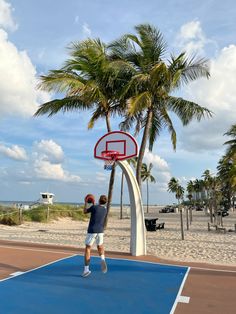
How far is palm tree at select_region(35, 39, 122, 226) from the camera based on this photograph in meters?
16.8

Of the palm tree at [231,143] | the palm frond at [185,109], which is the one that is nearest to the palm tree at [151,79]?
the palm frond at [185,109]

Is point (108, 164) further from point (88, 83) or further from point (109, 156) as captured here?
point (88, 83)

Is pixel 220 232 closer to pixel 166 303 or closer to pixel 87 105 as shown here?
pixel 87 105

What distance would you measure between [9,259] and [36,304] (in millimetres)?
4313

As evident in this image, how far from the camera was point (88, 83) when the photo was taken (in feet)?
55.6

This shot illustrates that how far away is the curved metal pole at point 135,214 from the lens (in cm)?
1061

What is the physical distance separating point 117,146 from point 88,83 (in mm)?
6932

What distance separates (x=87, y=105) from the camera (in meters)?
18.0

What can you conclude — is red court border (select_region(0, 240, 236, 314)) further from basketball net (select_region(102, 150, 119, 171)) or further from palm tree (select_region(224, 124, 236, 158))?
palm tree (select_region(224, 124, 236, 158))

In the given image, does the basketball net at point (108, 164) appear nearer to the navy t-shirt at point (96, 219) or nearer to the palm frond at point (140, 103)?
the navy t-shirt at point (96, 219)

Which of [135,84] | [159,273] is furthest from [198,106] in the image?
[159,273]

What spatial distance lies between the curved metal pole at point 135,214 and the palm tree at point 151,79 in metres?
5.00

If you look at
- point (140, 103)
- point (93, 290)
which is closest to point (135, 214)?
point (93, 290)

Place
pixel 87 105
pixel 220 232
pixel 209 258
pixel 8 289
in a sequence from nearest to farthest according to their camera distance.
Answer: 1. pixel 8 289
2. pixel 209 258
3. pixel 87 105
4. pixel 220 232
